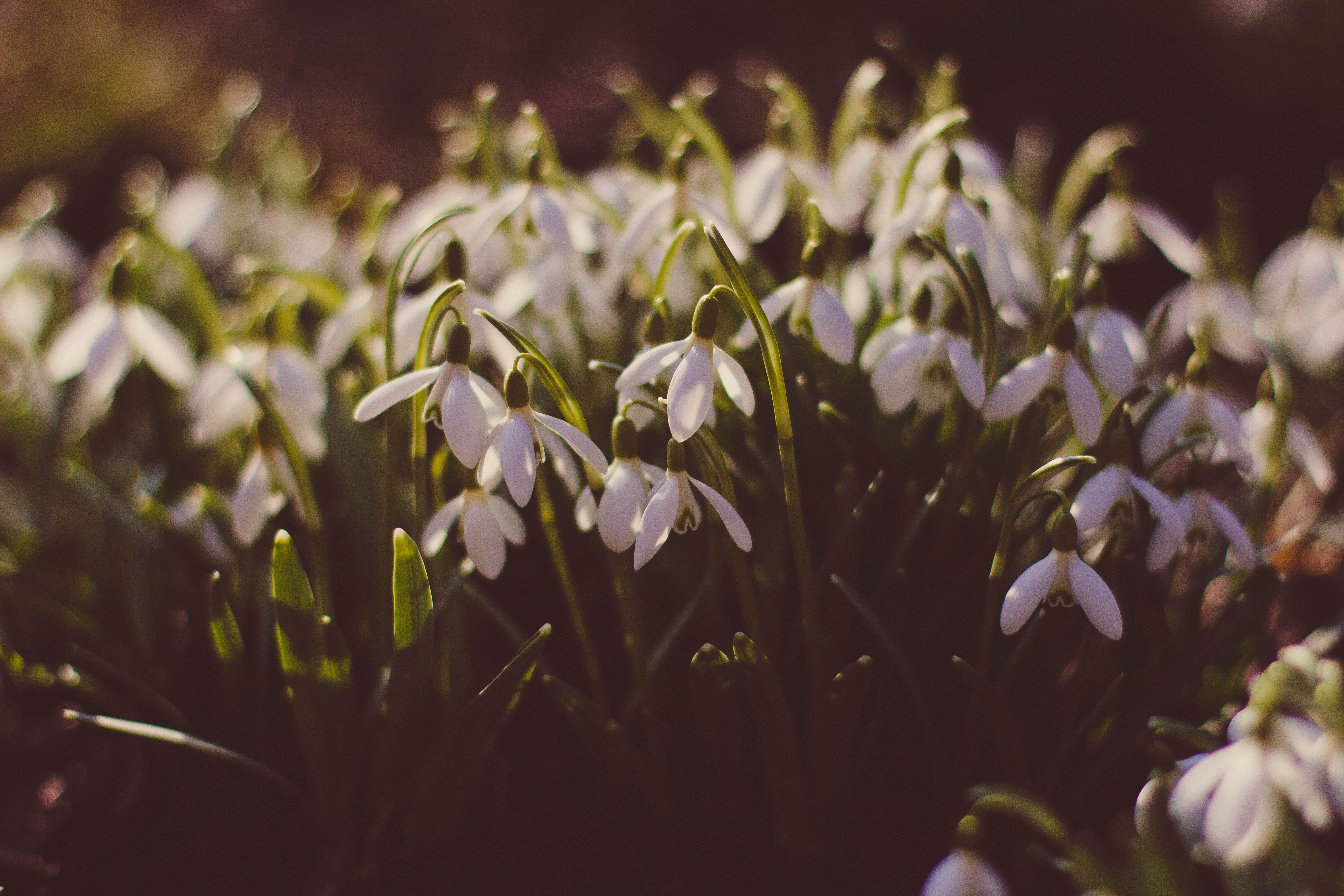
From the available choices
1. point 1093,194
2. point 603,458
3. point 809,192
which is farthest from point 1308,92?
point 603,458

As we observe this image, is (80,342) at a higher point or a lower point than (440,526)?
higher

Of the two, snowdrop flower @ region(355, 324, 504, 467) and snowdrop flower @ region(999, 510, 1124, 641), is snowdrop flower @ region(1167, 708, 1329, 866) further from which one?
snowdrop flower @ region(355, 324, 504, 467)

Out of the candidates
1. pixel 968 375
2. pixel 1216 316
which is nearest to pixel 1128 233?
pixel 1216 316

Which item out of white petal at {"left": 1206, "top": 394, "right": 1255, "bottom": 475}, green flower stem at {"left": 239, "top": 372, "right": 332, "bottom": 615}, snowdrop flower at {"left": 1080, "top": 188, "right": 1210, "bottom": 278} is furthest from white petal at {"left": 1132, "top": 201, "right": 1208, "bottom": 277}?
green flower stem at {"left": 239, "top": 372, "right": 332, "bottom": 615}

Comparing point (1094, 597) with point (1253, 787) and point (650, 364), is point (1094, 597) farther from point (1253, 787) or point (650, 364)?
point (650, 364)

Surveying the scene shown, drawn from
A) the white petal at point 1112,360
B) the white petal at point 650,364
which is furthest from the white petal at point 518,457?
the white petal at point 1112,360

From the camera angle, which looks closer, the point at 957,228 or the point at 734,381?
the point at 734,381

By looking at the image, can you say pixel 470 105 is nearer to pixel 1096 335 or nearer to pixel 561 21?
pixel 561 21
